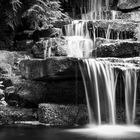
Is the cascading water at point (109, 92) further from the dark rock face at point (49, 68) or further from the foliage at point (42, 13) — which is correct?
the foliage at point (42, 13)

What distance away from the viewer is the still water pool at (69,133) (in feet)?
22.6

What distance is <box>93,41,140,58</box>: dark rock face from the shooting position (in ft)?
32.2

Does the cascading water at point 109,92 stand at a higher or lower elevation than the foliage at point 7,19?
lower

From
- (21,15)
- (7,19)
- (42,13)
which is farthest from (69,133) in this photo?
(21,15)

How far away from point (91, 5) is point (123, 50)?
9690 millimetres

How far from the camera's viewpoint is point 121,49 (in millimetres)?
9844

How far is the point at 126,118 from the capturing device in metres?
8.66

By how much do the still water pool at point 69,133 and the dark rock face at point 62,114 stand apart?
53 cm

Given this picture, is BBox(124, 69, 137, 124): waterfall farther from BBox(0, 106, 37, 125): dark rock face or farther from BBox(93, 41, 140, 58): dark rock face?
BBox(0, 106, 37, 125): dark rock face

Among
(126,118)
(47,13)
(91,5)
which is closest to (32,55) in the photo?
(47,13)

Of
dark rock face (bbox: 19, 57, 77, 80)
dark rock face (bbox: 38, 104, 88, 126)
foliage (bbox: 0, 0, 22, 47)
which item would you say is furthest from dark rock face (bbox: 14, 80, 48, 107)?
foliage (bbox: 0, 0, 22, 47)

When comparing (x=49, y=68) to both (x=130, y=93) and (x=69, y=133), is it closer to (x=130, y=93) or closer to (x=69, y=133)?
(x=69, y=133)

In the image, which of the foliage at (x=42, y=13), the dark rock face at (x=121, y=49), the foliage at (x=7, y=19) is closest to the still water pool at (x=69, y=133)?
the dark rock face at (x=121, y=49)

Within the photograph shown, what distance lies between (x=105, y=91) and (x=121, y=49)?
1.90m
